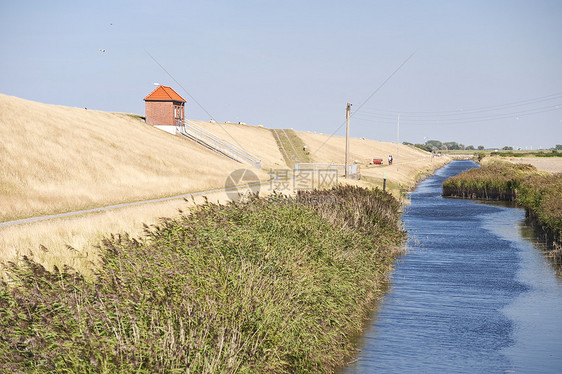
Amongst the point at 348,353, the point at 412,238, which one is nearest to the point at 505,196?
the point at 412,238

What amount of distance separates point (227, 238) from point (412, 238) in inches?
781

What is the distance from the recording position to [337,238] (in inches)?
655

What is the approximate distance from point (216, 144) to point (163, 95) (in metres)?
9.50

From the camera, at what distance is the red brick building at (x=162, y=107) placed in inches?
2955

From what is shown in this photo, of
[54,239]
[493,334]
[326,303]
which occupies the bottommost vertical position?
[493,334]

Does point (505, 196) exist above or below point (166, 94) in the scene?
below

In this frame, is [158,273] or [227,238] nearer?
[158,273]

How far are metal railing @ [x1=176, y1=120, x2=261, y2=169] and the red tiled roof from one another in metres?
3.33

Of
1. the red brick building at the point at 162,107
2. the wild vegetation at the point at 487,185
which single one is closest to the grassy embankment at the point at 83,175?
the red brick building at the point at 162,107

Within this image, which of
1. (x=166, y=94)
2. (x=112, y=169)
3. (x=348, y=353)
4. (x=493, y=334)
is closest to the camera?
(x=348, y=353)

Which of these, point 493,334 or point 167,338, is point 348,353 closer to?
point 493,334

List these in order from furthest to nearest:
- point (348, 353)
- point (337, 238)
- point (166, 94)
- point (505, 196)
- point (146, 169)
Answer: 1. point (166, 94)
2. point (505, 196)
3. point (146, 169)
4. point (337, 238)
5. point (348, 353)

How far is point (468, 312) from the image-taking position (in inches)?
647

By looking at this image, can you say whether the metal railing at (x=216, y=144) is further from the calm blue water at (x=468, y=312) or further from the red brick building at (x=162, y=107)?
the calm blue water at (x=468, y=312)
